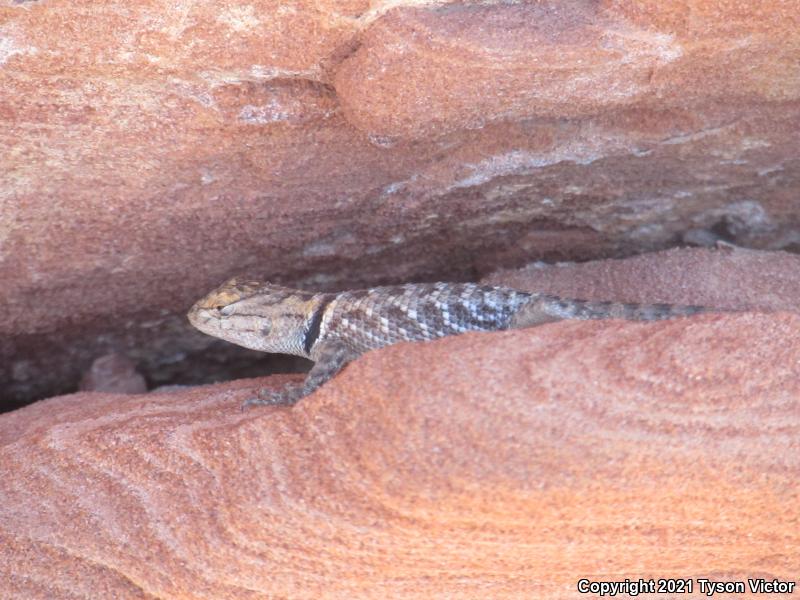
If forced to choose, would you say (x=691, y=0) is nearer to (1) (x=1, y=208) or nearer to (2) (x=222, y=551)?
(2) (x=222, y=551)

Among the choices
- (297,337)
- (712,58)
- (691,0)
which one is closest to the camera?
(691,0)

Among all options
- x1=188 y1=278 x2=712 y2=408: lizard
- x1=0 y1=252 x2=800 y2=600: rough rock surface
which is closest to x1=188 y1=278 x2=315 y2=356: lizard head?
x1=188 y1=278 x2=712 y2=408: lizard

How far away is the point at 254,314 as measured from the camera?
3814 millimetres

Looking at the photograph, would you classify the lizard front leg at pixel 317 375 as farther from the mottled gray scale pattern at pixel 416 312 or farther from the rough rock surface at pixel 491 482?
the rough rock surface at pixel 491 482

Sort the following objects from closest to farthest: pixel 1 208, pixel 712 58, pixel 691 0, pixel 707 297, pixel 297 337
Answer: pixel 691 0
pixel 712 58
pixel 1 208
pixel 707 297
pixel 297 337

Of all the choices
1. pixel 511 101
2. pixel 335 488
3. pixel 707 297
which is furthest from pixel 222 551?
pixel 707 297

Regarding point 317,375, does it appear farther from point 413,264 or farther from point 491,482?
point 491,482

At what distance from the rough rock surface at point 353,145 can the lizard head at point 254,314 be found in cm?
24

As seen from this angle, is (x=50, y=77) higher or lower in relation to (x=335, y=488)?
higher

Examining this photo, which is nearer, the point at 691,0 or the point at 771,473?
the point at 771,473

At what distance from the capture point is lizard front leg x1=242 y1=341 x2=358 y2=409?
324cm

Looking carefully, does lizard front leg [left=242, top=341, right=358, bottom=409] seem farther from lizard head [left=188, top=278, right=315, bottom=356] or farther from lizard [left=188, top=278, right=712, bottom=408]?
lizard head [left=188, top=278, right=315, bottom=356]

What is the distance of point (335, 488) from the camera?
247 centimetres

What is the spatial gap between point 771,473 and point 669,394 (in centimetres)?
36
